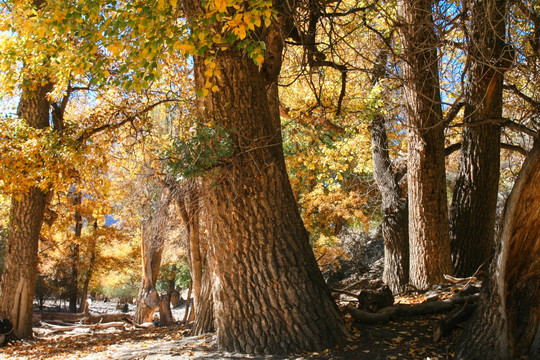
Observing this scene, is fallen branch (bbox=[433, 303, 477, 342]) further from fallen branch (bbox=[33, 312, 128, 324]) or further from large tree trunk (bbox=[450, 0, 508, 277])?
fallen branch (bbox=[33, 312, 128, 324])

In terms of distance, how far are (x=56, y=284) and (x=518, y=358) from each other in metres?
26.5

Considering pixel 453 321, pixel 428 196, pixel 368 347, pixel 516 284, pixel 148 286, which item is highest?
pixel 428 196

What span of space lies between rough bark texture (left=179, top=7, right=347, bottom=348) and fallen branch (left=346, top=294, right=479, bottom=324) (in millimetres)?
375

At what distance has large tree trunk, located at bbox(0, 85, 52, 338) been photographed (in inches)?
376

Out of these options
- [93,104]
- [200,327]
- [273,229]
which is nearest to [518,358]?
[273,229]

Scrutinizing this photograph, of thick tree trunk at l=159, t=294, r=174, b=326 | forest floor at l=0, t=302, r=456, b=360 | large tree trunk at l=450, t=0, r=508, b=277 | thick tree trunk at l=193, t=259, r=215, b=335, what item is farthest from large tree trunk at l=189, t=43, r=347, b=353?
thick tree trunk at l=159, t=294, r=174, b=326

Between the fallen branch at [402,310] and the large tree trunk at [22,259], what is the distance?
294 inches

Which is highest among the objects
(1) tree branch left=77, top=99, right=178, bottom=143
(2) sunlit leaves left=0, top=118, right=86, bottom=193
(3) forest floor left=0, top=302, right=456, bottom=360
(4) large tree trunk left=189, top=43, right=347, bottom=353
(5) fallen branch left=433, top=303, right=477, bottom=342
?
(1) tree branch left=77, top=99, right=178, bottom=143

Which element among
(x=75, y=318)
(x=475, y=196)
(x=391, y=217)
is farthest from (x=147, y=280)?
(x=475, y=196)

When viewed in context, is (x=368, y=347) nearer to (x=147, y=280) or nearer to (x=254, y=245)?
(x=254, y=245)

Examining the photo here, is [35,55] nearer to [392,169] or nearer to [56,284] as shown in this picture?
[392,169]

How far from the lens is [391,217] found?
10.2m

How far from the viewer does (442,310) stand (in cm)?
502

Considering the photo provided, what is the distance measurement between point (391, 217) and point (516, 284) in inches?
258
